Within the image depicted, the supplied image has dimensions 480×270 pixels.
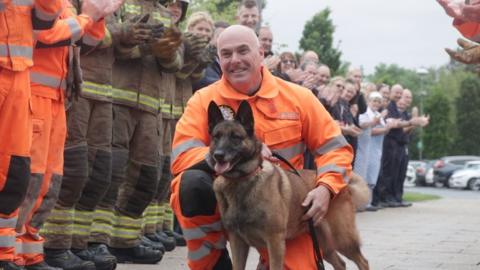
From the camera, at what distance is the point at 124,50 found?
8102mm

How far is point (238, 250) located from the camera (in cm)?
612

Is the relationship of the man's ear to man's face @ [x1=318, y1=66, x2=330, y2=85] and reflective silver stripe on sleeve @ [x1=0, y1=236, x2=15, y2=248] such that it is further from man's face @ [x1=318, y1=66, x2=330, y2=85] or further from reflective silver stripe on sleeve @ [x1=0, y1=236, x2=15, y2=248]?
man's face @ [x1=318, y1=66, x2=330, y2=85]

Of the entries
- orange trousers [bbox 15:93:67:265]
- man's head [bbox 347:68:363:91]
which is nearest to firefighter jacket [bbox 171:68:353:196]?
Result: orange trousers [bbox 15:93:67:265]

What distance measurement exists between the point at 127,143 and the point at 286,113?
7.90 ft

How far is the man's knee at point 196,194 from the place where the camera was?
6.00 m

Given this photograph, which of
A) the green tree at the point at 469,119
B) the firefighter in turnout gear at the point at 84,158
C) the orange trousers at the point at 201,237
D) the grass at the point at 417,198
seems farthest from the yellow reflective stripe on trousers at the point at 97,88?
the green tree at the point at 469,119

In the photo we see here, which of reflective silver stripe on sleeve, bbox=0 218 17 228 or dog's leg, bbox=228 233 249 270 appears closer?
reflective silver stripe on sleeve, bbox=0 218 17 228

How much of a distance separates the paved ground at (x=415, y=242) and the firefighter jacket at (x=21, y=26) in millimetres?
2782

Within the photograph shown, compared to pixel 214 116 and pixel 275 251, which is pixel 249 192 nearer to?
pixel 275 251

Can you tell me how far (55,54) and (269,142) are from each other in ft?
5.70

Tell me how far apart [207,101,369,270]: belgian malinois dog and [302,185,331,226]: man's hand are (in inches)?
2.4

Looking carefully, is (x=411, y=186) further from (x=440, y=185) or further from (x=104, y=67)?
(x=104, y=67)

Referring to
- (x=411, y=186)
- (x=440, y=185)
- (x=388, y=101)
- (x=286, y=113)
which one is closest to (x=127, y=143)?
(x=286, y=113)

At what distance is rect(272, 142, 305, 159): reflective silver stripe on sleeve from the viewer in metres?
6.52
